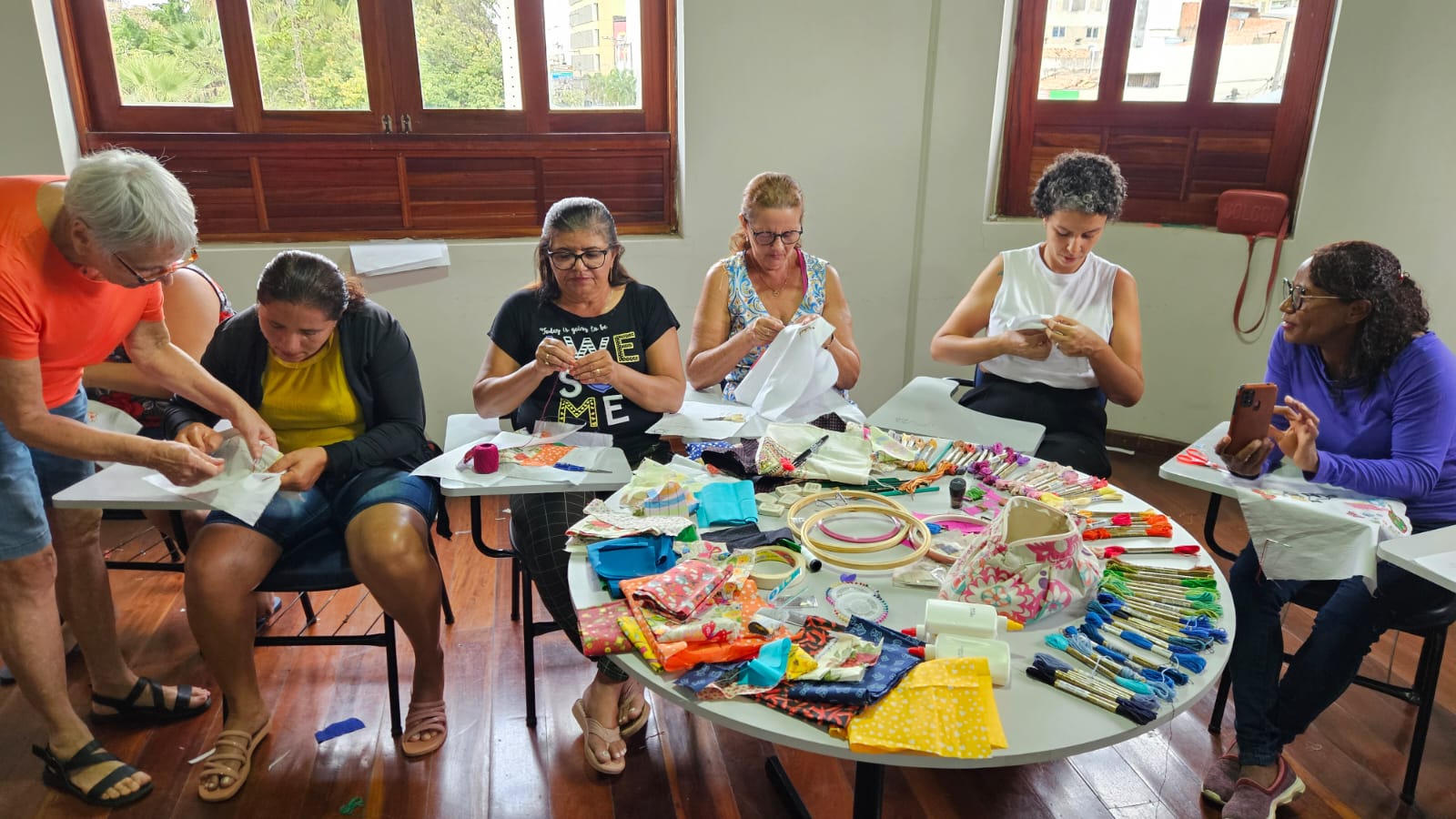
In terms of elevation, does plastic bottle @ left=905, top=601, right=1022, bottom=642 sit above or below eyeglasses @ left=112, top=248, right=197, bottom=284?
below

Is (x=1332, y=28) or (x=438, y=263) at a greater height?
(x=1332, y=28)

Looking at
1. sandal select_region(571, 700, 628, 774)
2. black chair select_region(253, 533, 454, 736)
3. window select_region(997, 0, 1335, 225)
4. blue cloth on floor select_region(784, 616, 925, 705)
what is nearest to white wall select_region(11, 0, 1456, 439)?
window select_region(997, 0, 1335, 225)

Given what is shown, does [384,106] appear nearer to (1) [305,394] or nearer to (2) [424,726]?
(1) [305,394]

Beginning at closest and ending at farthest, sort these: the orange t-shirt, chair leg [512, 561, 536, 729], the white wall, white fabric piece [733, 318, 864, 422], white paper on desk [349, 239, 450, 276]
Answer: the orange t-shirt < chair leg [512, 561, 536, 729] < white fabric piece [733, 318, 864, 422] < the white wall < white paper on desk [349, 239, 450, 276]

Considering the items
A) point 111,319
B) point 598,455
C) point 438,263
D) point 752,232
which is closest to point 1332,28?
point 752,232

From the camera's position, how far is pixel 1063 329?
257 cm

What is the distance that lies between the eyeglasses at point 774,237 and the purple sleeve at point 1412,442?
154cm

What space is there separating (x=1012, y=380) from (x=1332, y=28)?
2217mm

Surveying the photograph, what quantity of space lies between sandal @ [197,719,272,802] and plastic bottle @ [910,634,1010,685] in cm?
174

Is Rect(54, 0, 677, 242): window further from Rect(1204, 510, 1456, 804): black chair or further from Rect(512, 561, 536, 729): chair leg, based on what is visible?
Rect(1204, 510, 1456, 804): black chair

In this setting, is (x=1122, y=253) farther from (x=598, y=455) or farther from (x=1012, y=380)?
(x=598, y=455)

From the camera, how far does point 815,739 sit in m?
1.22

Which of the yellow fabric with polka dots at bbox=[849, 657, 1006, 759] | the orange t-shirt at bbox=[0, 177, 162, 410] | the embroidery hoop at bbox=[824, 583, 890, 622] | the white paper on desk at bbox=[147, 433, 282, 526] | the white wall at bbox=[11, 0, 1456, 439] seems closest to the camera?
the yellow fabric with polka dots at bbox=[849, 657, 1006, 759]

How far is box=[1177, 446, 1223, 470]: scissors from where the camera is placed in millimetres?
2062
